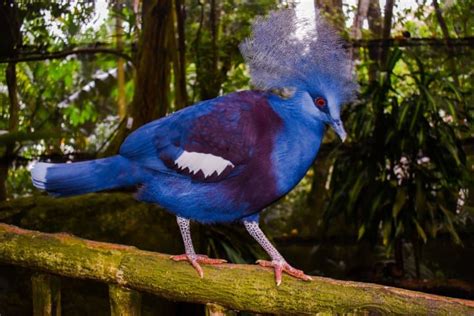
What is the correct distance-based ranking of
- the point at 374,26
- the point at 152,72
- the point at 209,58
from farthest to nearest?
the point at 209,58 < the point at 374,26 < the point at 152,72

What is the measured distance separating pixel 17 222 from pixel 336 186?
178 centimetres

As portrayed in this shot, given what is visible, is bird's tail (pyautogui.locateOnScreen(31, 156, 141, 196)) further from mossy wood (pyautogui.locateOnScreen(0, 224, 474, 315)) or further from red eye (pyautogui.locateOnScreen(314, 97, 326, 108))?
red eye (pyautogui.locateOnScreen(314, 97, 326, 108))

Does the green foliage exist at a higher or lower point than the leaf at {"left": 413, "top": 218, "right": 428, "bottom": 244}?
higher

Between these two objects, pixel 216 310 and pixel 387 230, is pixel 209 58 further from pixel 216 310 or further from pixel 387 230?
pixel 216 310

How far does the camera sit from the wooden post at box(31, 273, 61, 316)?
5.14 ft

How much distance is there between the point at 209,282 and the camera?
1.29m

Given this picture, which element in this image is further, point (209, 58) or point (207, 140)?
point (209, 58)

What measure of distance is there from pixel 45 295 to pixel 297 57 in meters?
0.87

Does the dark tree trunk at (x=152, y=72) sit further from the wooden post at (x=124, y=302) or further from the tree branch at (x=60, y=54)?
the wooden post at (x=124, y=302)

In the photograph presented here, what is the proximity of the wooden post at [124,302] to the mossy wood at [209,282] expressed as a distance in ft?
0.08

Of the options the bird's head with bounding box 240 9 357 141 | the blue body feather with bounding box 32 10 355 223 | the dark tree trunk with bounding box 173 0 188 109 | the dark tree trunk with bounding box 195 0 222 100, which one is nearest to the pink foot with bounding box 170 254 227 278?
the blue body feather with bounding box 32 10 355 223

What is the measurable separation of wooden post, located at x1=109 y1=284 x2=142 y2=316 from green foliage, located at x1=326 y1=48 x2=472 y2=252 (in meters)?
2.10

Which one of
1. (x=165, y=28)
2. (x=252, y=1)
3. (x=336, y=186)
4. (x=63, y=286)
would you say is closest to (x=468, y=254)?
(x=336, y=186)

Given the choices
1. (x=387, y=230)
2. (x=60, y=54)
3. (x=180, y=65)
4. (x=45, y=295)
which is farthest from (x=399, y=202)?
(x=60, y=54)
